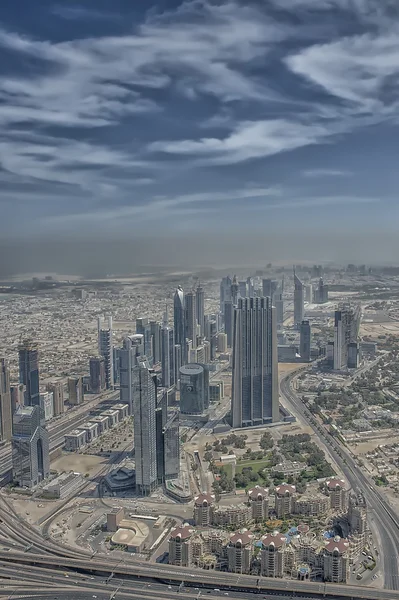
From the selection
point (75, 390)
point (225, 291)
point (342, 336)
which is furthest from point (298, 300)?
point (75, 390)

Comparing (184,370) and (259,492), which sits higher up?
(184,370)

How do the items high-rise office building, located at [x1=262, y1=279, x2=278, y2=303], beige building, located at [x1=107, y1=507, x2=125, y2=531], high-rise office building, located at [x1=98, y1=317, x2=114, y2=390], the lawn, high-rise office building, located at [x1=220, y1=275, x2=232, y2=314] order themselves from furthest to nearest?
1. high-rise office building, located at [x1=262, y1=279, x2=278, y2=303]
2. high-rise office building, located at [x1=220, y1=275, x2=232, y2=314]
3. high-rise office building, located at [x1=98, y1=317, x2=114, y2=390]
4. the lawn
5. beige building, located at [x1=107, y1=507, x2=125, y2=531]

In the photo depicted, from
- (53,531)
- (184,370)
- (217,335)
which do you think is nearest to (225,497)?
(53,531)

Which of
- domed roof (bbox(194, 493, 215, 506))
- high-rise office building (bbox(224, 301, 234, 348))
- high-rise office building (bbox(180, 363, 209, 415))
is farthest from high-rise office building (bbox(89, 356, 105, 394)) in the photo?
domed roof (bbox(194, 493, 215, 506))

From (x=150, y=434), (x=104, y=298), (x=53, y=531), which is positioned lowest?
(x=53, y=531)

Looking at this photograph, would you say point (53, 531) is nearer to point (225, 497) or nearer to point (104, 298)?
point (225, 497)

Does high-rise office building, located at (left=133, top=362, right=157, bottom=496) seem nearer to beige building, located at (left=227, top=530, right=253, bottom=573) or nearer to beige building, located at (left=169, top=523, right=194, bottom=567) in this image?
beige building, located at (left=169, top=523, right=194, bottom=567)
